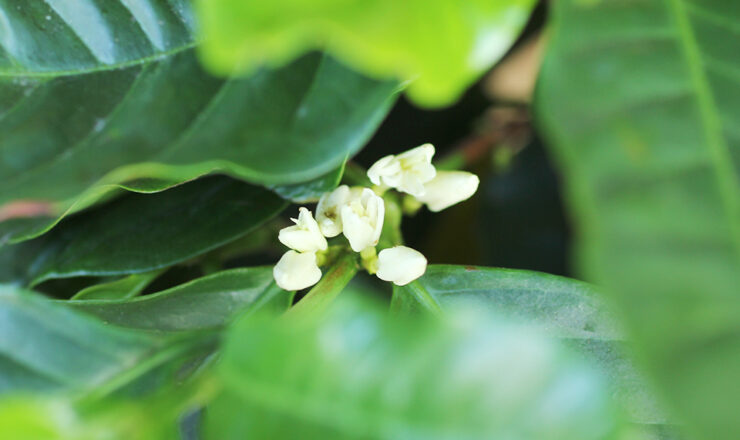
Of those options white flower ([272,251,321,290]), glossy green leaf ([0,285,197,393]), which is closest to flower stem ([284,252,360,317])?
white flower ([272,251,321,290])

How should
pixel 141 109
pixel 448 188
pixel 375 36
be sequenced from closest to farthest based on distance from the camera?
1. pixel 375 36
2. pixel 141 109
3. pixel 448 188

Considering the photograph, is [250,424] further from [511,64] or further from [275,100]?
[511,64]

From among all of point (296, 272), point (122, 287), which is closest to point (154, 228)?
point (122, 287)

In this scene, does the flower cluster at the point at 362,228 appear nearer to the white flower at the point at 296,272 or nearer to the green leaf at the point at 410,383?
the white flower at the point at 296,272

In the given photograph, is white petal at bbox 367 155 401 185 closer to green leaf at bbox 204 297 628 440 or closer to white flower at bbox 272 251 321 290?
white flower at bbox 272 251 321 290

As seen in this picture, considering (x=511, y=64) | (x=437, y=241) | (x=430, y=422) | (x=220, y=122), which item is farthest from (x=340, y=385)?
(x=511, y=64)

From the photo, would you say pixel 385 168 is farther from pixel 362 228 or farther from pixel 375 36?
pixel 375 36
